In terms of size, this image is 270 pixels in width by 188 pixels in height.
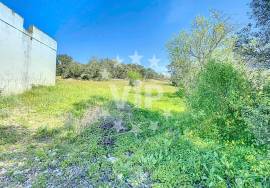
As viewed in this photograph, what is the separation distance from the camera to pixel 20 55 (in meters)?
13.5

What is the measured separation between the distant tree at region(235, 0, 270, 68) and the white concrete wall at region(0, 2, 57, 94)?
10400mm

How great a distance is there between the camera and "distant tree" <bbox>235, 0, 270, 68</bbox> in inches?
393

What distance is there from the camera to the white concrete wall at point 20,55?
38.0 ft

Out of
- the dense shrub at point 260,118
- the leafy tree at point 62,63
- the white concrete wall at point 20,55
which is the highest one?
the leafy tree at point 62,63

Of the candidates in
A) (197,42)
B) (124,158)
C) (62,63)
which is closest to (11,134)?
(124,158)

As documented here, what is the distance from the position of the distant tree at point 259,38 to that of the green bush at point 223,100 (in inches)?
175

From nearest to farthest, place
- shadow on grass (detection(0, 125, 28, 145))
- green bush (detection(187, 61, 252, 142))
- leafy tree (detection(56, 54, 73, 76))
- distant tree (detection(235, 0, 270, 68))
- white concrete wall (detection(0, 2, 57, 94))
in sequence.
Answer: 1. green bush (detection(187, 61, 252, 142))
2. shadow on grass (detection(0, 125, 28, 145))
3. distant tree (detection(235, 0, 270, 68))
4. white concrete wall (detection(0, 2, 57, 94))
5. leafy tree (detection(56, 54, 73, 76))

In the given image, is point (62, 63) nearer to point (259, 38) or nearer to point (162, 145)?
point (259, 38)

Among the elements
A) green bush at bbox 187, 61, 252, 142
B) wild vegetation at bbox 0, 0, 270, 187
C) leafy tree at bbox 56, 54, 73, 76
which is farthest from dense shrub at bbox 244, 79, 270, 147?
leafy tree at bbox 56, 54, 73, 76

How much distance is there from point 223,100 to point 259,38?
6.35 metres

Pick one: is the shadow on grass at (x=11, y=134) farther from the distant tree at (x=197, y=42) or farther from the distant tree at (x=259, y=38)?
the distant tree at (x=197, y=42)

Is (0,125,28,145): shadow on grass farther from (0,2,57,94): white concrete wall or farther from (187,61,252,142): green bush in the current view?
(0,2,57,94): white concrete wall

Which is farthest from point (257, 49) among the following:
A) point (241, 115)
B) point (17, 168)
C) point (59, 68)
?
point (59, 68)

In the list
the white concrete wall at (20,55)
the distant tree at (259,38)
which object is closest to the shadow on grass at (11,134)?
the white concrete wall at (20,55)
